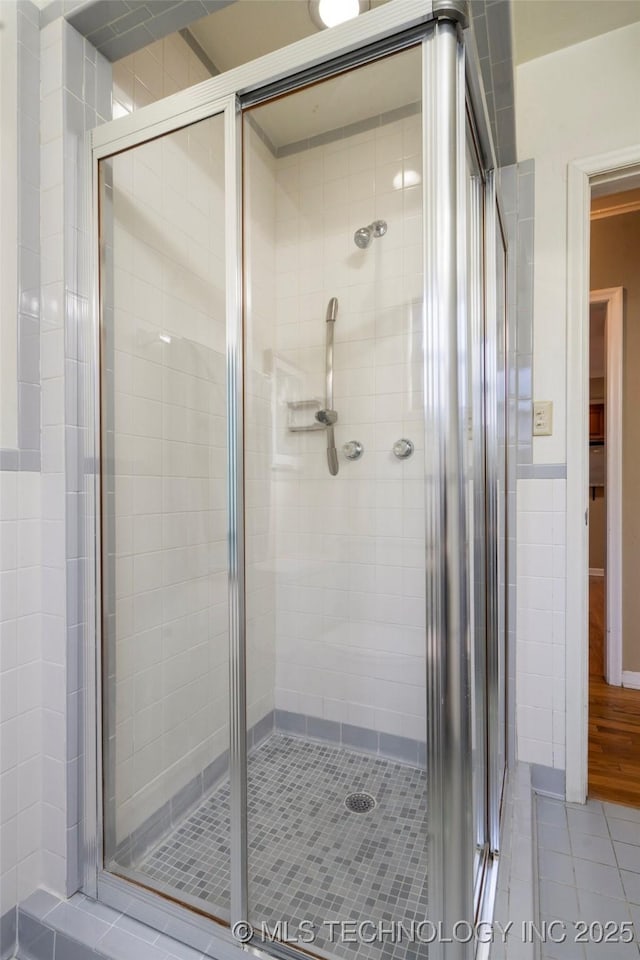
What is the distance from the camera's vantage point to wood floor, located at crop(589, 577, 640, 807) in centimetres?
171

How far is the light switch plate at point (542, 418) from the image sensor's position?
5.58ft

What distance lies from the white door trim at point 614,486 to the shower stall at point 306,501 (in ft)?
4.86

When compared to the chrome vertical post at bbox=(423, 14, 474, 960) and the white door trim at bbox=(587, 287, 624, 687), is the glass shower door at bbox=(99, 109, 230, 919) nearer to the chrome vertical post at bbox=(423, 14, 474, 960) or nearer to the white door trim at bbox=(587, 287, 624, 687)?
the chrome vertical post at bbox=(423, 14, 474, 960)

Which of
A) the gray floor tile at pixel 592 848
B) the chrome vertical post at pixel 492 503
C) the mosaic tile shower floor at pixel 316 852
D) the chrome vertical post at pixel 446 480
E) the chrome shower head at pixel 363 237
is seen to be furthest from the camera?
the chrome shower head at pixel 363 237

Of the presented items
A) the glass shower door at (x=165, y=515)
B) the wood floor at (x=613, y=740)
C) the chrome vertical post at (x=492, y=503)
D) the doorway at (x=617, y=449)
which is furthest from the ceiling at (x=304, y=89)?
the wood floor at (x=613, y=740)

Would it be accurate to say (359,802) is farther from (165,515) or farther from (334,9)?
(334,9)

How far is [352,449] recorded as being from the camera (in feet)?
5.28

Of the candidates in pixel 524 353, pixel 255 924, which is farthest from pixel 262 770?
pixel 524 353

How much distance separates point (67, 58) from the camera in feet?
3.72

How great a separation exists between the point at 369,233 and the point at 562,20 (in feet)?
3.14

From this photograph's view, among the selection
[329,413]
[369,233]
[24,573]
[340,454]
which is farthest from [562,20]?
[24,573]

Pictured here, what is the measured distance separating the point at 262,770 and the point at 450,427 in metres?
1.00

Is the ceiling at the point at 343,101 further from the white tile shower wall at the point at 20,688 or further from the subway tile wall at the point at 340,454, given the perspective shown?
the white tile shower wall at the point at 20,688

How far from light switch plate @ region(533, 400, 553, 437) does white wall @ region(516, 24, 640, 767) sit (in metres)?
0.02
